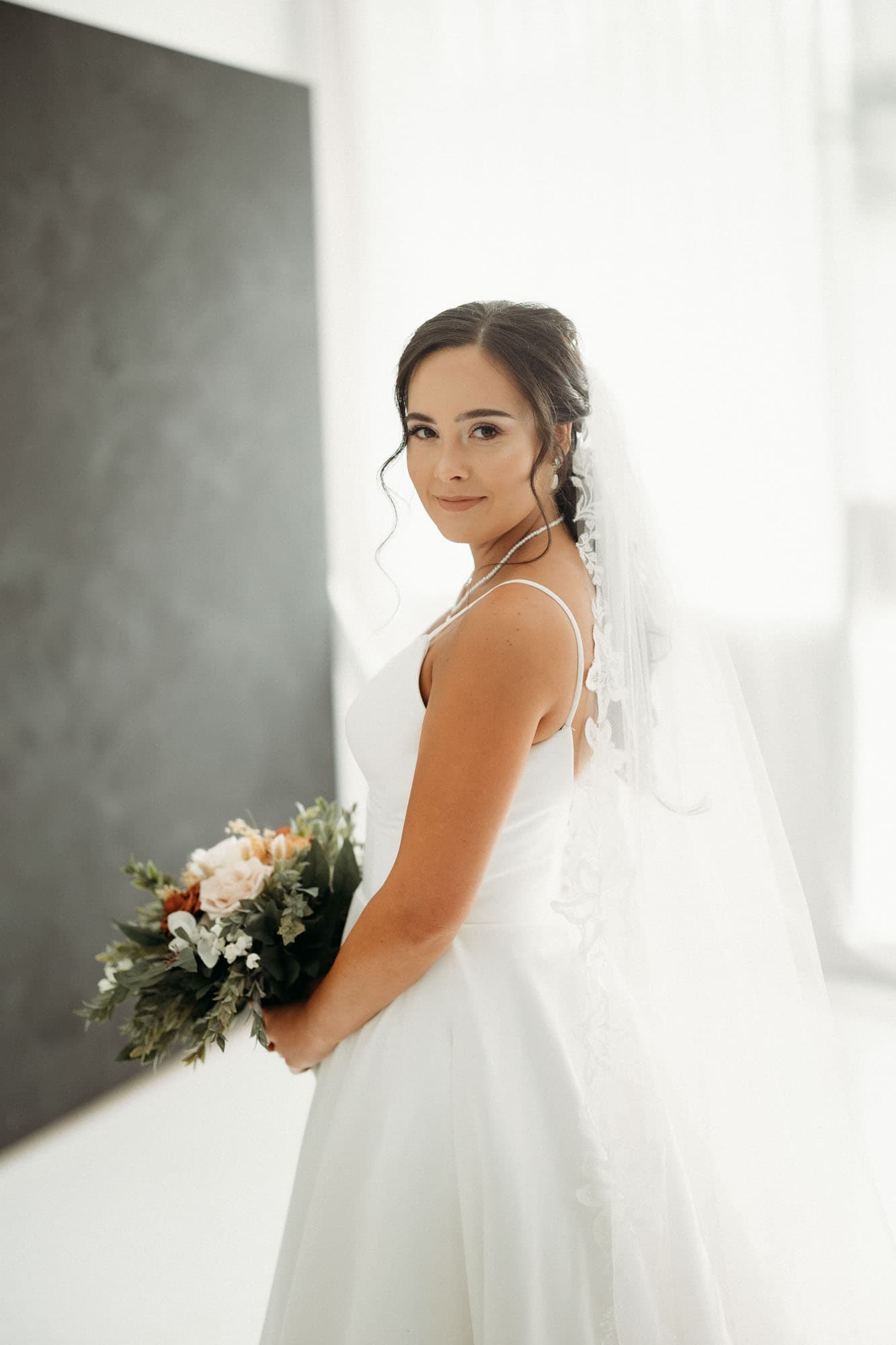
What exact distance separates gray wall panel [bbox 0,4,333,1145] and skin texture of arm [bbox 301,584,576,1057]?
171cm

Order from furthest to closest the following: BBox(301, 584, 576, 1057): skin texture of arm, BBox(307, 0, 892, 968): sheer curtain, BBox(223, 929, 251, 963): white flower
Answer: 1. BBox(307, 0, 892, 968): sheer curtain
2. BBox(223, 929, 251, 963): white flower
3. BBox(301, 584, 576, 1057): skin texture of arm

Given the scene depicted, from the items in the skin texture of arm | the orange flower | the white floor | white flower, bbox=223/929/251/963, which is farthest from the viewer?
the white floor

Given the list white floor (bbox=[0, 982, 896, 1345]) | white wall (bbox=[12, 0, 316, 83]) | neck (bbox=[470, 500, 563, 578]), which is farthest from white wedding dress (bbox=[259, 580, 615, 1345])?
white wall (bbox=[12, 0, 316, 83])

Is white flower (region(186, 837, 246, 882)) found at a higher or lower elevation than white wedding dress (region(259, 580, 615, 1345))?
higher

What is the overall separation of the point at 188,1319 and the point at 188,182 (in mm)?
2789

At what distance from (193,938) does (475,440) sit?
78cm

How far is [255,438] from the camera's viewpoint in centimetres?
341

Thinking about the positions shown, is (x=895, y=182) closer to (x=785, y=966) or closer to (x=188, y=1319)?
(x=785, y=966)

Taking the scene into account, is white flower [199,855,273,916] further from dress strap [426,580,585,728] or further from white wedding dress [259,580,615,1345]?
dress strap [426,580,585,728]

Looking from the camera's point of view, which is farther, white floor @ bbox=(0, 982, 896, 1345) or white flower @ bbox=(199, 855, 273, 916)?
white floor @ bbox=(0, 982, 896, 1345)

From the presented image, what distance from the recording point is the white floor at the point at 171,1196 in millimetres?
2277

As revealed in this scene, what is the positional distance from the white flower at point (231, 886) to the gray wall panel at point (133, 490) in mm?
1313

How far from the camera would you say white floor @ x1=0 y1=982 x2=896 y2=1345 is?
7.47 ft

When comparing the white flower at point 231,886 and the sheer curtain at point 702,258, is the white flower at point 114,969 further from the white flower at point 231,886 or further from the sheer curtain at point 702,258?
the sheer curtain at point 702,258
